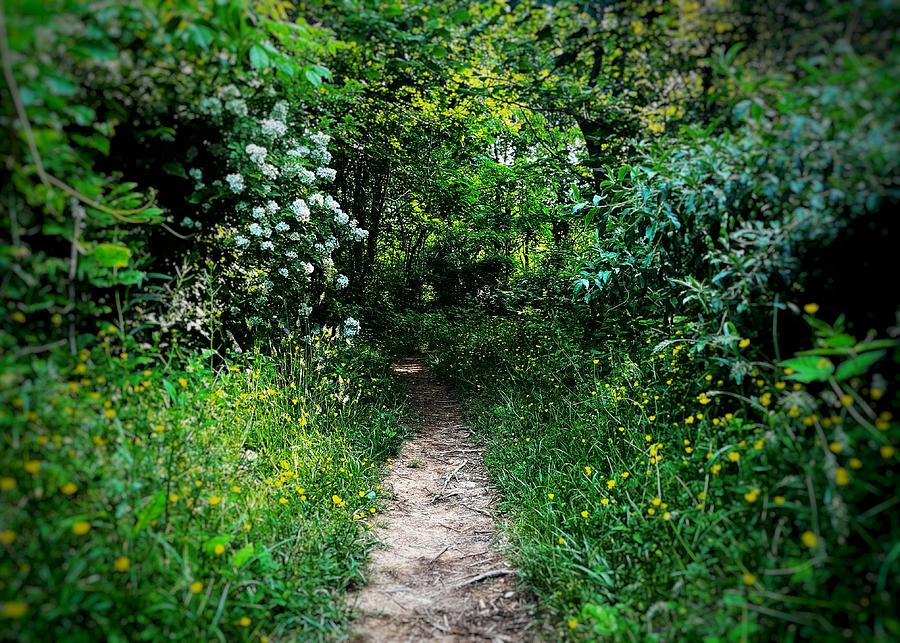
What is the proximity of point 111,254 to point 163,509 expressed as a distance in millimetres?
1232

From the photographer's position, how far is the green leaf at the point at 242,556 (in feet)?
7.45

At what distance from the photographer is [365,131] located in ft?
20.2

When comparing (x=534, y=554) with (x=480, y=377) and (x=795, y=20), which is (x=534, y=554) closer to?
(x=795, y=20)

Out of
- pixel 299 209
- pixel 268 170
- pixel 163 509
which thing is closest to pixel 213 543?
pixel 163 509

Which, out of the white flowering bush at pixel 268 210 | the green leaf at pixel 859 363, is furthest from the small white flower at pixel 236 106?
the green leaf at pixel 859 363

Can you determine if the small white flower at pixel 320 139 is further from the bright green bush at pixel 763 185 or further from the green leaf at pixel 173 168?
the bright green bush at pixel 763 185

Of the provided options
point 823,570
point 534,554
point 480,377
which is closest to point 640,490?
point 534,554

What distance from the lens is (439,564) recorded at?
3.13m

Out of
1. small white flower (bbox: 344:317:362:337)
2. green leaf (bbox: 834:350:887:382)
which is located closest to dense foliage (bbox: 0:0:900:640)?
green leaf (bbox: 834:350:887:382)

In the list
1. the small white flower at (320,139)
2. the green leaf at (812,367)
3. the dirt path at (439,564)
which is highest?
the small white flower at (320,139)

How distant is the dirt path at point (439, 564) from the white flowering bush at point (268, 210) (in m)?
2.04

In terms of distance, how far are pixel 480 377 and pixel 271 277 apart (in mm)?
3367

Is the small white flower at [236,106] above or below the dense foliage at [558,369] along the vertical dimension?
above

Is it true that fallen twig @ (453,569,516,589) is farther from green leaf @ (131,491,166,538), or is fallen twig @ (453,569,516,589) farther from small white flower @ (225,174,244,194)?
small white flower @ (225,174,244,194)
